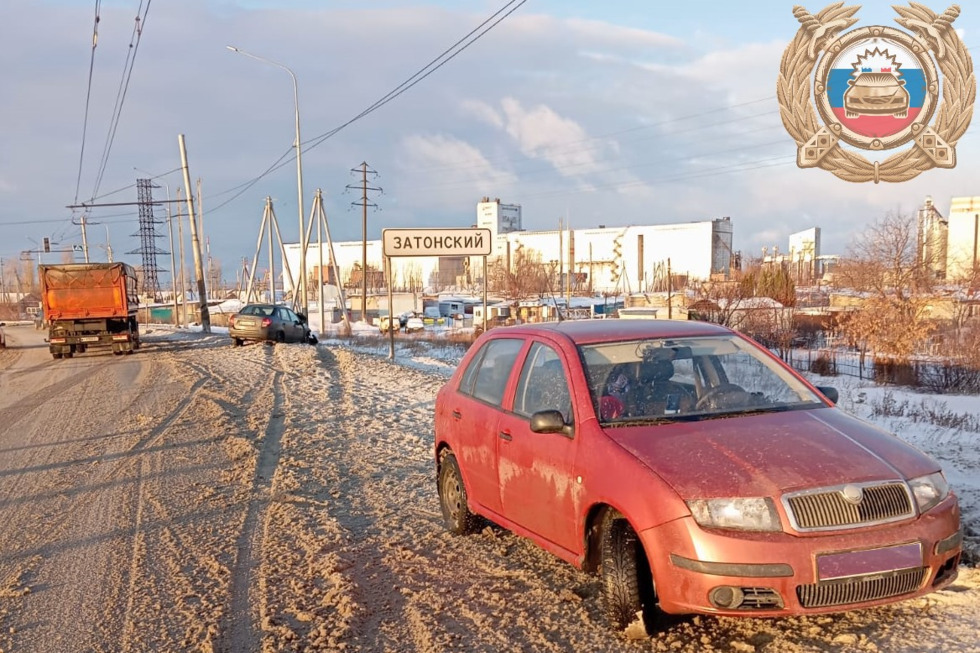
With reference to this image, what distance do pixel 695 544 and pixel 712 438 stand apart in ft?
2.20

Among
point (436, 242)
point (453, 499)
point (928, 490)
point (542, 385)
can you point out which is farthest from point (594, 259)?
point (928, 490)

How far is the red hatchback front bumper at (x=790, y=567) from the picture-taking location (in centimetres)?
345

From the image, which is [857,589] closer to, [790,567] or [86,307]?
[790,567]

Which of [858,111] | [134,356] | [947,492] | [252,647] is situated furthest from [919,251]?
[134,356]

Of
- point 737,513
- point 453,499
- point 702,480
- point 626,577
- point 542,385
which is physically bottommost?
point 453,499

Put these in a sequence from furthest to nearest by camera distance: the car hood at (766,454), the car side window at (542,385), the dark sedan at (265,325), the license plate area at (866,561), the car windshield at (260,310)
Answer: the car windshield at (260,310) → the dark sedan at (265,325) → the car side window at (542,385) → the car hood at (766,454) → the license plate area at (866,561)

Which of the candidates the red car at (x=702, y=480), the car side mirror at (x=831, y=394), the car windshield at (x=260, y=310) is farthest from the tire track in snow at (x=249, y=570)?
the car windshield at (x=260, y=310)

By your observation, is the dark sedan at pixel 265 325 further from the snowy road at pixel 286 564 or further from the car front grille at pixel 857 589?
the car front grille at pixel 857 589

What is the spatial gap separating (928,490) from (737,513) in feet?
3.43

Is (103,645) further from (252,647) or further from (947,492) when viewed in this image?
(947,492)

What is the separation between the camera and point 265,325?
2728 centimetres

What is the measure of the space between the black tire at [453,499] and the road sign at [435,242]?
1143 centimetres

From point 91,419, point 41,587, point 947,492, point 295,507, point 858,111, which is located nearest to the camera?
point 947,492

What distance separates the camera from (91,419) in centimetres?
1217
